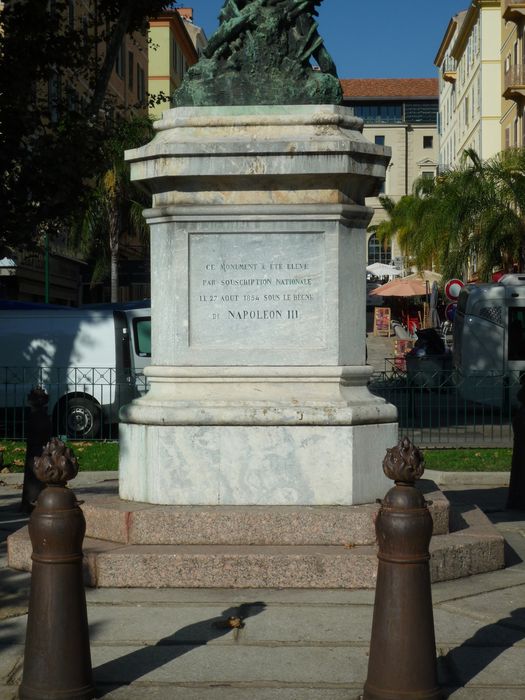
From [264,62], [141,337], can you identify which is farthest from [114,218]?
[264,62]

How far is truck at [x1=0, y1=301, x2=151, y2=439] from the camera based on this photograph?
19.3m

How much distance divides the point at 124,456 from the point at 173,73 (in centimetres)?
8072

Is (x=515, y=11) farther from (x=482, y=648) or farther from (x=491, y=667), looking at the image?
(x=491, y=667)

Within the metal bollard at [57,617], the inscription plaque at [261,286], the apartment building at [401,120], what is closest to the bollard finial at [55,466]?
the metal bollard at [57,617]

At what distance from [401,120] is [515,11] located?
77.1 meters

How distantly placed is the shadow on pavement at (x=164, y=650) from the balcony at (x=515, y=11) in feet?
173

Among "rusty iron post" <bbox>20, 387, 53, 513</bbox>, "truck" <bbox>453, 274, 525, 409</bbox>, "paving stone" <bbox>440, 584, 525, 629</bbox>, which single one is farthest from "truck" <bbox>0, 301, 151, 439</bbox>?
"paving stone" <bbox>440, 584, 525, 629</bbox>

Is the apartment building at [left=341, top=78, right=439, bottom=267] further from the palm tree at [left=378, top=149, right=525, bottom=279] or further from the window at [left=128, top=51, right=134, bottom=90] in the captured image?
the palm tree at [left=378, top=149, right=525, bottom=279]

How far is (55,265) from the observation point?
1957 inches

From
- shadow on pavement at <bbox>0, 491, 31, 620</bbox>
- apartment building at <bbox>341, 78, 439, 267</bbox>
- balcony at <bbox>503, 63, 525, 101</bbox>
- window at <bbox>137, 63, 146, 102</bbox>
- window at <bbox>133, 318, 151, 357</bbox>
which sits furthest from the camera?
apartment building at <bbox>341, 78, 439, 267</bbox>

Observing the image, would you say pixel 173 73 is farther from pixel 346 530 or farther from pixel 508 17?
pixel 346 530

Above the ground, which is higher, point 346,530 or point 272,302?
point 272,302

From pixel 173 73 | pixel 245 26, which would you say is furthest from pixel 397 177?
pixel 245 26

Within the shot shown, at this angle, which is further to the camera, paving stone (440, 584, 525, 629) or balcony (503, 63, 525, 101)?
balcony (503, 63, 525, 101)
